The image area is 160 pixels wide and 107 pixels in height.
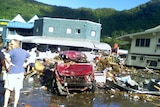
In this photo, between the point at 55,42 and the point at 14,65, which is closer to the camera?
the point at 14,65

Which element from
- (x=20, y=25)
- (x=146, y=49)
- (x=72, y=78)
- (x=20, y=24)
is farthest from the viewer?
(x=20, y=24)

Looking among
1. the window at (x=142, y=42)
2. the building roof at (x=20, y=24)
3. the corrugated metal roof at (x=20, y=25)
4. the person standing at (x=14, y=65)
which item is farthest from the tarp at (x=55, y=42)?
the person standing at (x=14, y=65)

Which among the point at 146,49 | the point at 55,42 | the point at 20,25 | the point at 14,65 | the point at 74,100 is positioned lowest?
the point at 74,100

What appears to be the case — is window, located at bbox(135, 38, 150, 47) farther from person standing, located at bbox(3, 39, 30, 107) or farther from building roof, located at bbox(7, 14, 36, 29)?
person standing, located at bbox(3, 39, 30, 107)

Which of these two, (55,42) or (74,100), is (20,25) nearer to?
(55,42)

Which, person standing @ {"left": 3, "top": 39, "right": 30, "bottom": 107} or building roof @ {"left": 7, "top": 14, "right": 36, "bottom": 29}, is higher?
building roof @ {"left": 7, "top": 14, "right": 36, "bottom": 29}

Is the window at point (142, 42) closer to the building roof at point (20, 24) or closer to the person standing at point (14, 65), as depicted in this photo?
the building roof at point (20, 24)

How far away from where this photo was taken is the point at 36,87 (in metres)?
15.5

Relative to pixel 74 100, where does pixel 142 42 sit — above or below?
above

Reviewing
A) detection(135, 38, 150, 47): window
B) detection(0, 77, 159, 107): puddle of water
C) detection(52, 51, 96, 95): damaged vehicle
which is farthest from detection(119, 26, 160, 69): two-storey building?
detection(52, 51, 96, 95): damaged vehicle

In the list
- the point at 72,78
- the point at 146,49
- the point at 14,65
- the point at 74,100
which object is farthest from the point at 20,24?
the point at 14,65

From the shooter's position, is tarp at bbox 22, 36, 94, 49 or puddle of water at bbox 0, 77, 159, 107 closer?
Answer: puddle of water at bbox 0, 77, 159, 107

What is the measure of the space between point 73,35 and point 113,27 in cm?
4895

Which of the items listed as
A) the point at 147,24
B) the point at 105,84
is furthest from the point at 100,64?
the point at 147,24
